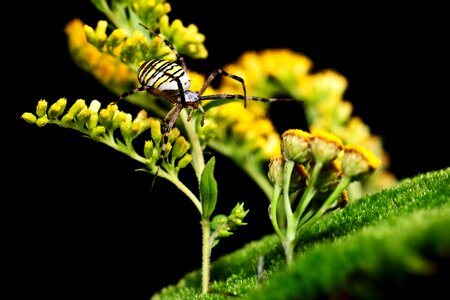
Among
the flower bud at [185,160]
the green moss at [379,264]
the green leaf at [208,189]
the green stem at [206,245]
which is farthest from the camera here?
the flower bud at [185,160]

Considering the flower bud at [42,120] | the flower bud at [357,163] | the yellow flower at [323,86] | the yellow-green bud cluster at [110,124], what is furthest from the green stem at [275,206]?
the yellow flower at [323,86]

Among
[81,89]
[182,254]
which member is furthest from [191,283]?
[81,89]

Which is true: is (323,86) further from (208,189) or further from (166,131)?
(208,189)

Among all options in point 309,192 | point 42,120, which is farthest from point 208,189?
point 42,120

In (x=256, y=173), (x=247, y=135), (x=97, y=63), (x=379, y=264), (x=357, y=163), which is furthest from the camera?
(x=256, y=173)

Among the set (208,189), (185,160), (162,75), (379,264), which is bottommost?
(379,264)

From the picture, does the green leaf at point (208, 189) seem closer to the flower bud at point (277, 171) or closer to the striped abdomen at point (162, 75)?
the flower bud at point (277, 171)
